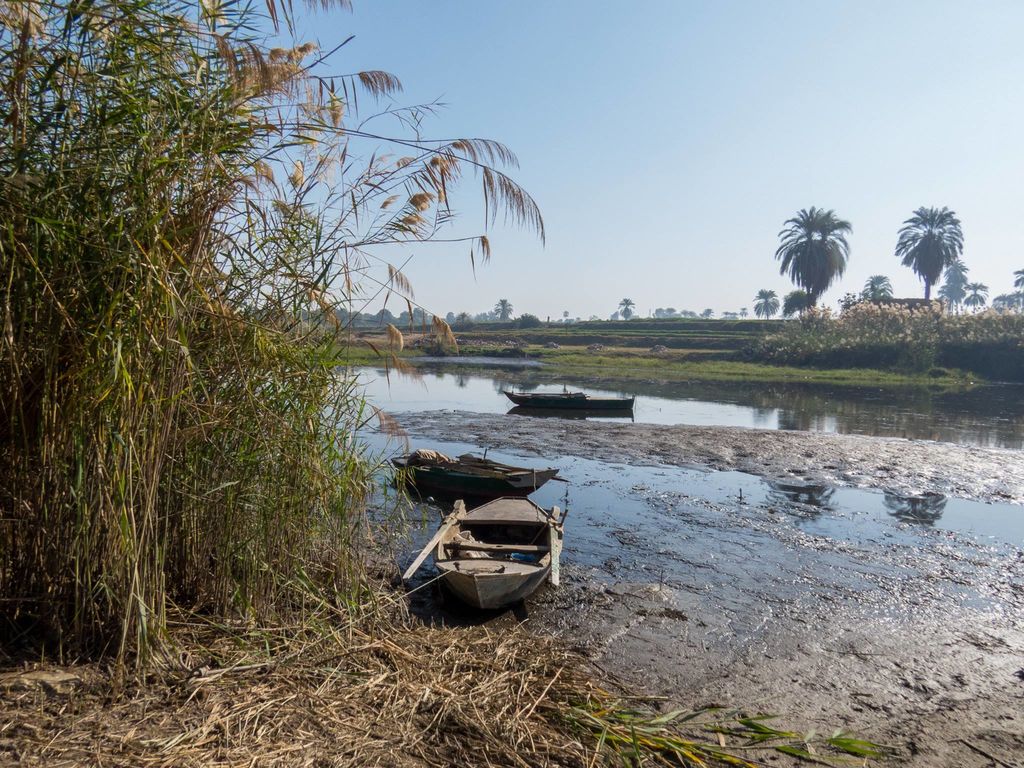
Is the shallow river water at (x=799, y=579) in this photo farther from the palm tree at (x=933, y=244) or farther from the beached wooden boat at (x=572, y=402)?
the palm tree at (x=933, y=244)

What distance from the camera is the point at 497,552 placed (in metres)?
8.41

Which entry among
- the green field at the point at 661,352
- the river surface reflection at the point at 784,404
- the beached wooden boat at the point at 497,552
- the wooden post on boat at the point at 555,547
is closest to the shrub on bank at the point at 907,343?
the green field at the point at 661,352

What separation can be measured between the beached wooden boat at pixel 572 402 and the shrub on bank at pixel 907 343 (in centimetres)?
2931

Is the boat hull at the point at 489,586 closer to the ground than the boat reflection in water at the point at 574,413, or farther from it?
farther from it

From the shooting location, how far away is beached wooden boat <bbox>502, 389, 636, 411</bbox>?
88.0 feet

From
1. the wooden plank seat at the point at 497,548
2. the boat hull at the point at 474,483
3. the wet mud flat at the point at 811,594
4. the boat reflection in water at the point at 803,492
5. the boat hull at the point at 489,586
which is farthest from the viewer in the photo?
the boat reflection in water at the point at 803,492

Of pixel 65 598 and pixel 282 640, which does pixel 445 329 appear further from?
pixel 65 598

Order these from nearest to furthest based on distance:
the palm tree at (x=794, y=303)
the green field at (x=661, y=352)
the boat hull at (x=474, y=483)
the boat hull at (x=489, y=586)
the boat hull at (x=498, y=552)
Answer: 1. the boat hull at (x=489, y=586)
2. the boat hull at (x=498, y=552)
3. the boat hull at (x=474, y=483)
4. the green field at (x=661, y=352)
5. the palm tree at (x=794, y=303)

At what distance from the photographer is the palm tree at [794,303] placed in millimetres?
73875

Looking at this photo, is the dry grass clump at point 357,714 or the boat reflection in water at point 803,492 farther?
the boat reflection in water at point 803,492

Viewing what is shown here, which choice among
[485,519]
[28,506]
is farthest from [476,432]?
[28,506]

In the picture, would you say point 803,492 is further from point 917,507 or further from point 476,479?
point 476,479

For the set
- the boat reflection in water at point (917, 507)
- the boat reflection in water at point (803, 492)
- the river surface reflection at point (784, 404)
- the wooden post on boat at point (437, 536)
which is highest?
the wooden post on boat at point (437, 536)

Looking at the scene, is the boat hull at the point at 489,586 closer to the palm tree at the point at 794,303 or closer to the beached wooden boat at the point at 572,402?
the beached wooden boat at the point at 572,402
